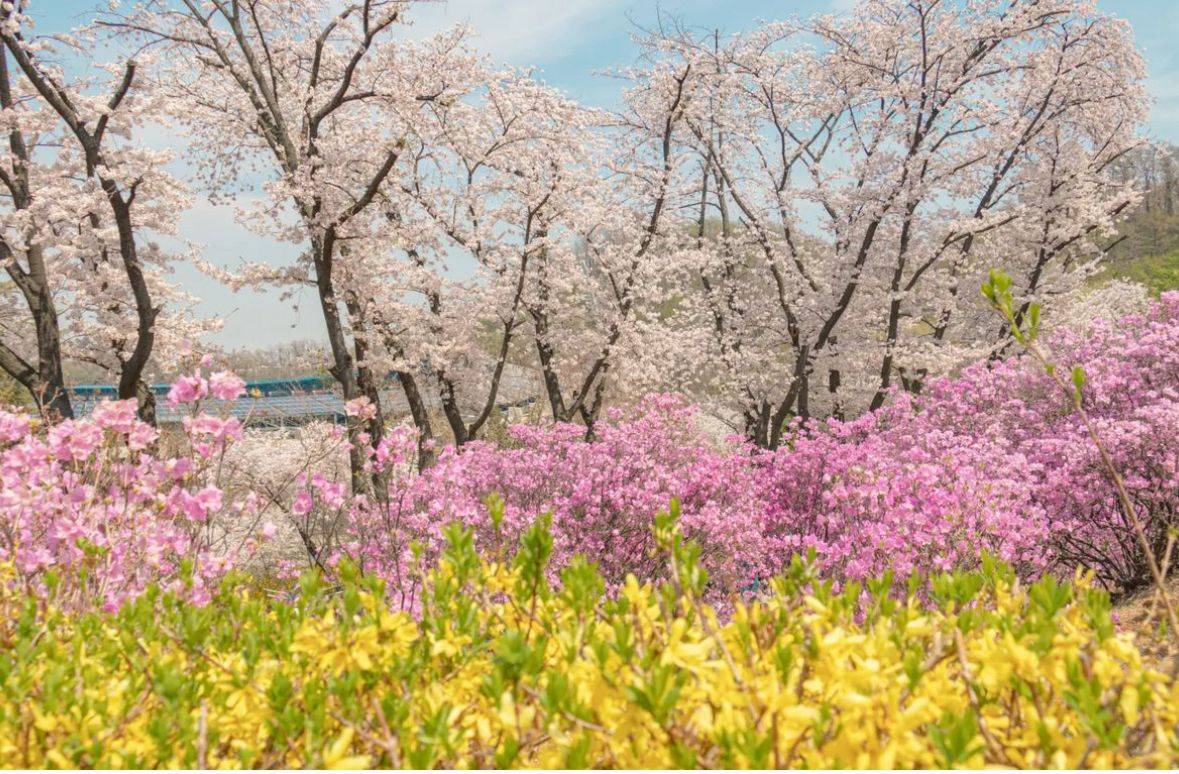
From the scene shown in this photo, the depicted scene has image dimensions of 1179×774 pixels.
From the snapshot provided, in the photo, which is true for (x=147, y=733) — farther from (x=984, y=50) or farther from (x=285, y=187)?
(x=984, y=50)

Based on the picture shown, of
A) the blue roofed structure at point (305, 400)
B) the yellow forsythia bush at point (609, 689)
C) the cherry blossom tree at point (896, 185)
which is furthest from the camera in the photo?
the blue roofed structure at point (305, 400)

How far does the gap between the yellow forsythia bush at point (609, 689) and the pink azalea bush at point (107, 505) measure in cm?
161

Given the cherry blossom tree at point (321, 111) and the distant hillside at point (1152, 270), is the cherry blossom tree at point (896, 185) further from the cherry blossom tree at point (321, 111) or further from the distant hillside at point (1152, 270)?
the distant hillside at point (1152, 270)

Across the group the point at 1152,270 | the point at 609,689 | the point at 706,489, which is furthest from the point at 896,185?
the point at 1152,270

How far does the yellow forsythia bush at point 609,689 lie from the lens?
58.9 inches

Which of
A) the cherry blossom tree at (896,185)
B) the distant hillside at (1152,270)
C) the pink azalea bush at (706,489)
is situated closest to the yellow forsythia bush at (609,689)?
the pink azalea bush at (706,489)

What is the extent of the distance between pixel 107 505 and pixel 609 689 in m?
3.36

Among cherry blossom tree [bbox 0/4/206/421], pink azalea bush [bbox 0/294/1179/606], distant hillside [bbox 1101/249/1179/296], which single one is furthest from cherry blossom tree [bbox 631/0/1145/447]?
distant hillside [bbox 1101/249/1179/296]

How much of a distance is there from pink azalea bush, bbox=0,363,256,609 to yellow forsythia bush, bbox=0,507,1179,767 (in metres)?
1.61

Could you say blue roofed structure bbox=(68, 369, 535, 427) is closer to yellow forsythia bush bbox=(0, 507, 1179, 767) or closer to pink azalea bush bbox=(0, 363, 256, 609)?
pink azalea bush bbox=(0, 363, 256, 609)

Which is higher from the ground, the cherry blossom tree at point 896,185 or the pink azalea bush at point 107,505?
the cherry blossom tree at point 896,185

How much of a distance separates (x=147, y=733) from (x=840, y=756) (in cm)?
154

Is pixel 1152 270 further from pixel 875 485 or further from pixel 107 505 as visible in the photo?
pixel 107 505

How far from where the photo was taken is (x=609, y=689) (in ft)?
5.32
